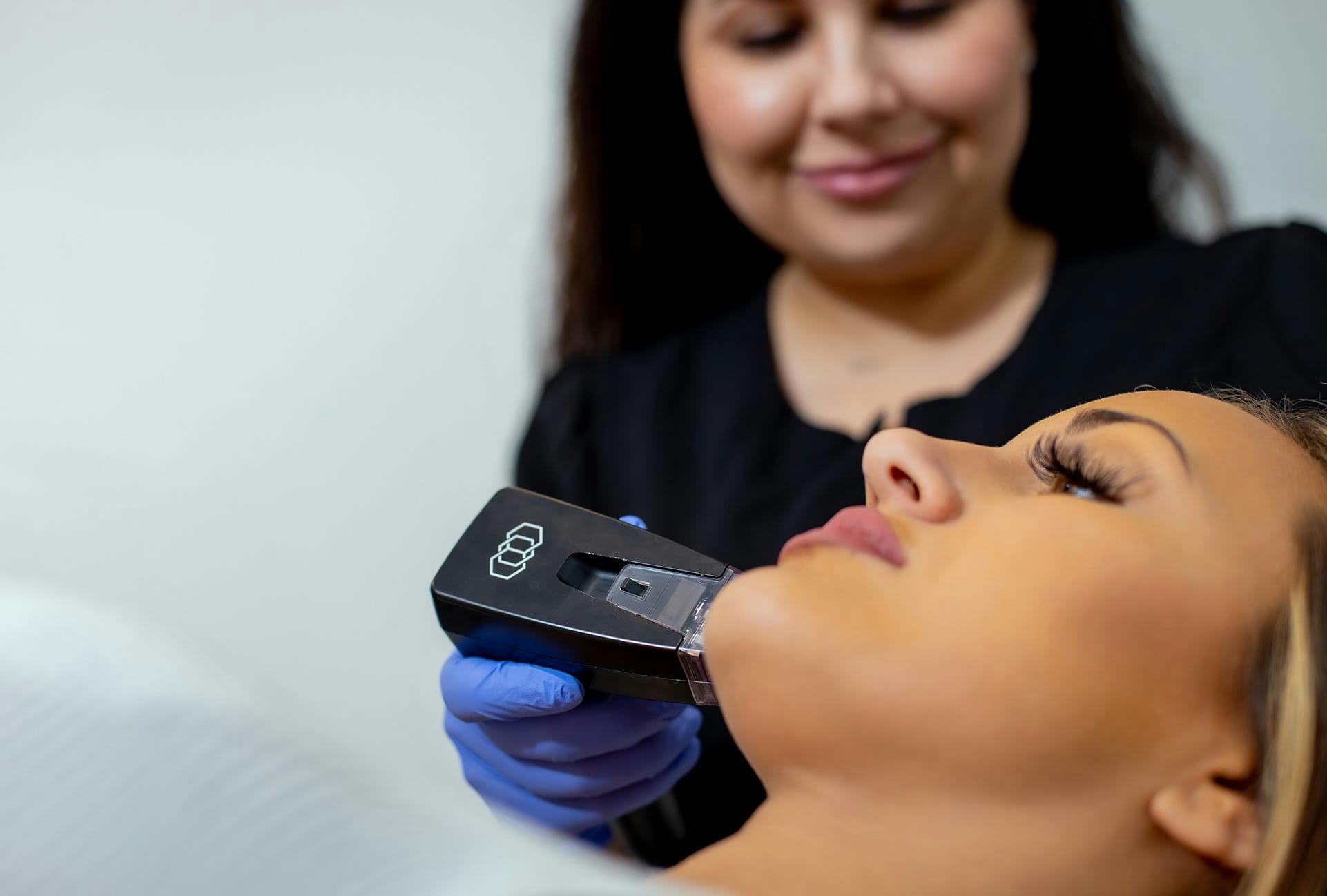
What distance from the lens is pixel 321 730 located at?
458 millimetres

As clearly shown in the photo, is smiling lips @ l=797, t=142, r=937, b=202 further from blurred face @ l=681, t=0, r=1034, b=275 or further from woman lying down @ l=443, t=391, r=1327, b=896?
woman lying down @ l=443, t=391, r=1327, b=896

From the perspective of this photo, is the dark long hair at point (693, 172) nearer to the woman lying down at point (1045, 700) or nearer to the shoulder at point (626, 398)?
the shoulder at point (626, 398)

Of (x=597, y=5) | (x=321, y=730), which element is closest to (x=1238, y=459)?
(x=321, y=730)

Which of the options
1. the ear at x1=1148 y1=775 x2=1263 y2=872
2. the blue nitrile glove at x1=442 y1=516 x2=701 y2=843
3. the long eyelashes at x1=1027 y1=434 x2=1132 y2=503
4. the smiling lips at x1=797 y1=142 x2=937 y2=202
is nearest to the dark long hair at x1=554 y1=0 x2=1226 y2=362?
the smiling lips at x1=797 y1=142 x2=937 y2=202

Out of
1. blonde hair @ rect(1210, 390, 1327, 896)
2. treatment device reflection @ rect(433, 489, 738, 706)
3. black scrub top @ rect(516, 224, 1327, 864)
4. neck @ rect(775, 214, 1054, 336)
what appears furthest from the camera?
neck @ rect(775, 214, 1054, 336)

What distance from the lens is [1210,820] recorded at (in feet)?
1.73

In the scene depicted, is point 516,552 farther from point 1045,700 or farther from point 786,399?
point 786,399

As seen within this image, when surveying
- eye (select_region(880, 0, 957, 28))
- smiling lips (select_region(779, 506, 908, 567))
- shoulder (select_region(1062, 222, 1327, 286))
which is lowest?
shoulder (select_region(1062, 222, 1327, 286))

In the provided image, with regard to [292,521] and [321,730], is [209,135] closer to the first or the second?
[292,521]

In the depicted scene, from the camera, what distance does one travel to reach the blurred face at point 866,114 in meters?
0.99

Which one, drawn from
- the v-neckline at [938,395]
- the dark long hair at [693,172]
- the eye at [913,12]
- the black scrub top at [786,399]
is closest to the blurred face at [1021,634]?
the black scrub top at [786,399]

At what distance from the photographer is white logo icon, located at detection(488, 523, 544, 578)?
0.68 meters

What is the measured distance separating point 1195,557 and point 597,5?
872 mm

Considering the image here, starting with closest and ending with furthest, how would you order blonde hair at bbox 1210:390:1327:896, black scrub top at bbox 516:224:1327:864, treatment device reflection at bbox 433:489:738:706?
blonde hair at bbox 1210:390:1327:896 < treatment device reflection at bbox 433:489:738:706 < black scrub top at bbox 516:224:1327:864
